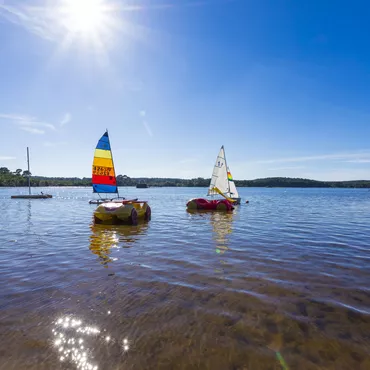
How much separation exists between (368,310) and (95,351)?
17.8 feet

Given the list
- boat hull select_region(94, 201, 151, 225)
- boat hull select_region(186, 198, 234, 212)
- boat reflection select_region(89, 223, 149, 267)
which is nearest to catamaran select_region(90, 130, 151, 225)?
boat hull select_region(94, 201, 151, 225)

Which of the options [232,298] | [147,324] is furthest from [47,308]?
[232,298]

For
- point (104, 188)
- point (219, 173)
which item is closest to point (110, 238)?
point (104, 188)

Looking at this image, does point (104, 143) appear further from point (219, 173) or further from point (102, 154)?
point (219, 173)

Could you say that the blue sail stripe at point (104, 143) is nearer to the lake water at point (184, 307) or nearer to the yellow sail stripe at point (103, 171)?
the yellow sail stripe at point (103, 171)

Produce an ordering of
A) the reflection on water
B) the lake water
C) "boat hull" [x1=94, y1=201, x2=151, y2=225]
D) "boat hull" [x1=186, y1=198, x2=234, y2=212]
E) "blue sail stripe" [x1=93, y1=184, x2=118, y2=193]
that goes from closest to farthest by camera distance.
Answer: the reflection on water < the lake water < "boat hull" [x1=94, y1=201, x2=151, y2=225] < "blue sail stripe" [x1=93, y1=184, x2=118, y2=193] < "boat hull" [x1=186, y1=198, x2=234, y2=212]

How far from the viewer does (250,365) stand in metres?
3.78

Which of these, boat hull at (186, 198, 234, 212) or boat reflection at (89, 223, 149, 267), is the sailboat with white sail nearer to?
boat hull at (186, 198, 234, 212)

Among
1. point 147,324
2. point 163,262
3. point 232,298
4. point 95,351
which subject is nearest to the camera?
point 95,351

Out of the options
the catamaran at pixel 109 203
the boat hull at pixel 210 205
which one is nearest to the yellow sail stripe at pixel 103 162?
the catamaran at pixel 109 203

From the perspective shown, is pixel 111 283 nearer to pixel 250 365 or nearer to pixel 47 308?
pixel 47 308

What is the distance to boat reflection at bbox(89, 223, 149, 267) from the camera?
10.1m

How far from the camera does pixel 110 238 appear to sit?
43.2 feet

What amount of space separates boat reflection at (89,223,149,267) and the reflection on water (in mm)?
3833
